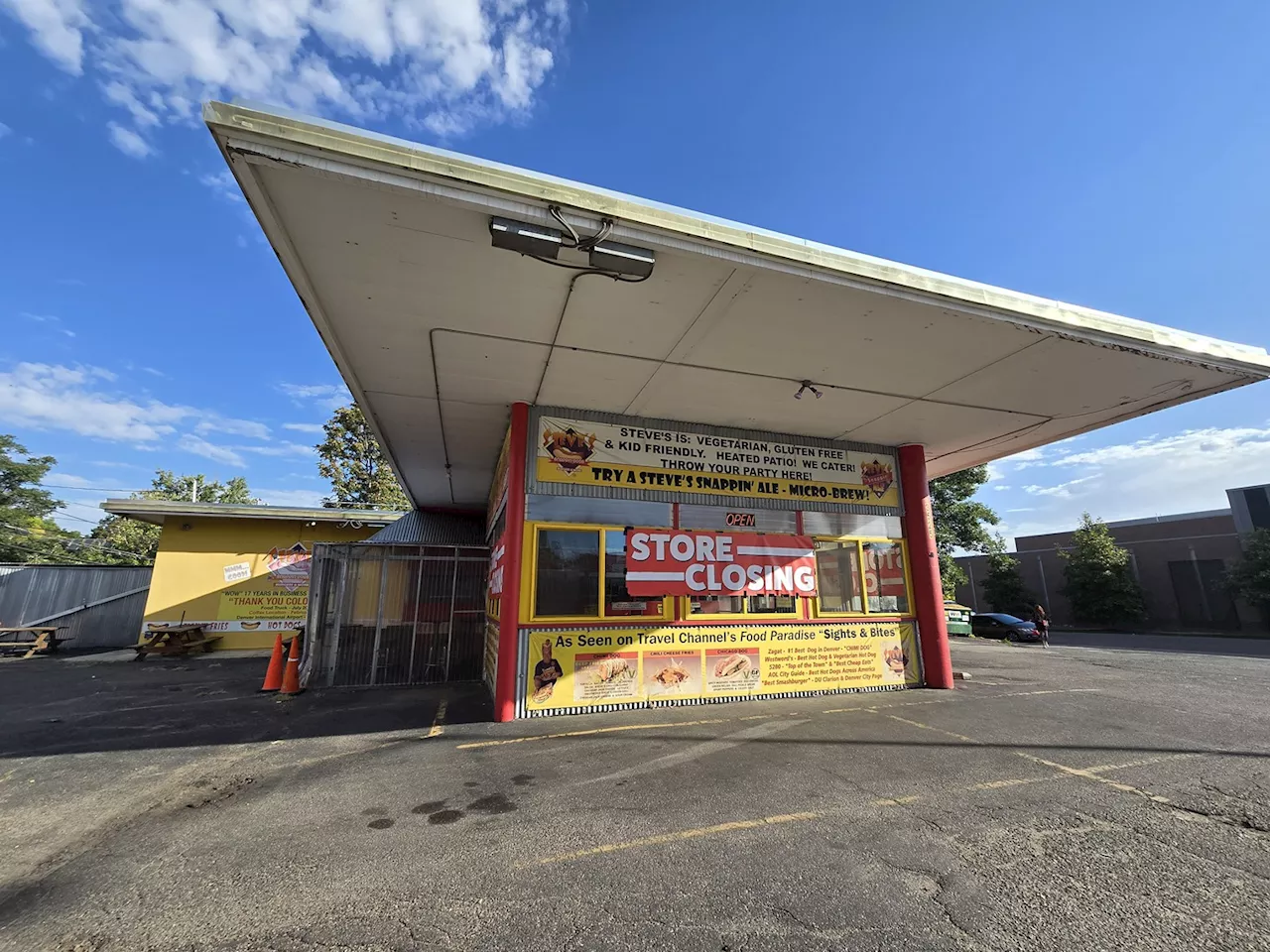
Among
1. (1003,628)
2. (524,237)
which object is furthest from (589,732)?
(1003,628)

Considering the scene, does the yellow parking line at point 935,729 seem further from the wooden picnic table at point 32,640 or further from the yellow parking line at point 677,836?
the wooden picnic table at point 32,640

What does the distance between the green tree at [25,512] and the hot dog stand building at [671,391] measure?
39.7m

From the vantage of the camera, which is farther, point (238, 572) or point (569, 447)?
point (238, 572)

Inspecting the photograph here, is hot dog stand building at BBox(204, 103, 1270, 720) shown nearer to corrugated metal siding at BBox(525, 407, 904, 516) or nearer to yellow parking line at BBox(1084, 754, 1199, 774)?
corrugated metal siding at BBox(525, 407, 904, 516)

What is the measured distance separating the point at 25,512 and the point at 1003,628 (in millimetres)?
59854

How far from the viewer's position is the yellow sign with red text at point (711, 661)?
286 inches

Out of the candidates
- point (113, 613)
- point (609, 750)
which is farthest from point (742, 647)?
point (113, 613)

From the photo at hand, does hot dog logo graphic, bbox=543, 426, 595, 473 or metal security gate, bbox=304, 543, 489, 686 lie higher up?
hot dog logo graphic, bbox=543, 426, 595, 473

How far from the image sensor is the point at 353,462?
3045 centimetres

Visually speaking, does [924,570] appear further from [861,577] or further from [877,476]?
[877,476]

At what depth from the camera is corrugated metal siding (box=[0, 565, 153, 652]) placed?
55.6ft

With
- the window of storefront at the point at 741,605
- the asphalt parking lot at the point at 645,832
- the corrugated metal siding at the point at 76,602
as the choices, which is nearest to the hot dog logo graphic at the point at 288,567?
the corrugated metal siding at the point at 76,602

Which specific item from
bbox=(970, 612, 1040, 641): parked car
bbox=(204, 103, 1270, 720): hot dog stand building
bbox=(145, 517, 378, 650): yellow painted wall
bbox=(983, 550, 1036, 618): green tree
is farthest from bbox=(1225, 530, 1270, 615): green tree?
bbox=(145, 517, 378, 650): yellow painted wall

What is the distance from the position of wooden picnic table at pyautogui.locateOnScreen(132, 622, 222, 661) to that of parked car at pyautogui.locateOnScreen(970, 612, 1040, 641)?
1142 inches
